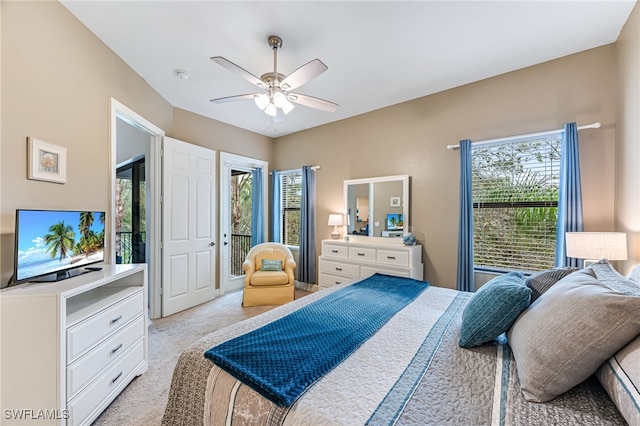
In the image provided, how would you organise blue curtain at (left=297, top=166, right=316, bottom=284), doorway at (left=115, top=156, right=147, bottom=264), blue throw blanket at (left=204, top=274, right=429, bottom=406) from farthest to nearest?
blue curtain at (left=297, top=166, right=316, bottom=284)
doorway at (left=115, top=156, right=147, bottom=264)
blue throw blanket at (left=204, top=274, right=429, bottom=406)

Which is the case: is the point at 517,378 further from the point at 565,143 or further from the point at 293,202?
the point at 293,202

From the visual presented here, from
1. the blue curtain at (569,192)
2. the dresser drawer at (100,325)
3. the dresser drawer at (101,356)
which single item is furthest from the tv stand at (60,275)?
the blue curtain at (569,192)

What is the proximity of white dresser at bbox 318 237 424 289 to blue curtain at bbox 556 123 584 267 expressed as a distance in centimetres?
134

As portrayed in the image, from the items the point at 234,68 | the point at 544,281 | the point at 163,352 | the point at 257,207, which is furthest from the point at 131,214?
the point at 544,281

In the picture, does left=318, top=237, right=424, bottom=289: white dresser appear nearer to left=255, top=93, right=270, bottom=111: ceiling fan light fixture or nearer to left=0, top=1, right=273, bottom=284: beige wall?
left=255, top=93, right=270, bottom=111: ceiling fan light fixture

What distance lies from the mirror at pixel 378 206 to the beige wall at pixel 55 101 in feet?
9.58

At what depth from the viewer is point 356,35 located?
2.24m

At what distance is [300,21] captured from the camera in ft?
6.81

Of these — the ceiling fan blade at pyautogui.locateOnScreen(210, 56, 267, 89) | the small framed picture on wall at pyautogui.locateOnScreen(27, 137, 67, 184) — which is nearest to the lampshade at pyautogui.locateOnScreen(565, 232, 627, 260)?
the ceiling fan blade at pyautogui.locateOnScreen(210, 56, 267, 89)

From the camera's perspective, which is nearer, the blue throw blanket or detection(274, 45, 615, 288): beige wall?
the blue throw blanket

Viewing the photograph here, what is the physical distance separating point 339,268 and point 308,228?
1.06 m

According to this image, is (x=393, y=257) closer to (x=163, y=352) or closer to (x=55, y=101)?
(x=163, y=352)

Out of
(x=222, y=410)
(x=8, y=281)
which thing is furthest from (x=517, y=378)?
(x=8, y=281)

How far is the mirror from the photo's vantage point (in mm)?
3580
